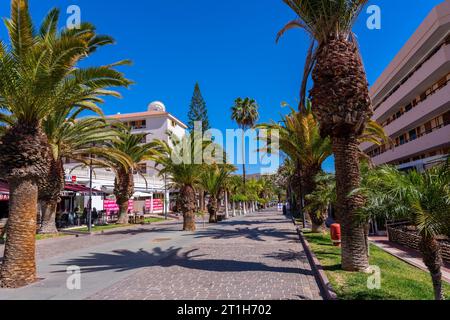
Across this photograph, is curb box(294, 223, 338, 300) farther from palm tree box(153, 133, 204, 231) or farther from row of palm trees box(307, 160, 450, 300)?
palm tree box(153, 133, 204, 231)

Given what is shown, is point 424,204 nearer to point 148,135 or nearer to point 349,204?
point 349,204

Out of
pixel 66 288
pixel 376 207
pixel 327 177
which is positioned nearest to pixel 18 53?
pixel 66 288

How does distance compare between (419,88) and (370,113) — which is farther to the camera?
(419,88)

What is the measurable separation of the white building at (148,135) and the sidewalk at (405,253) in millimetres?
22743

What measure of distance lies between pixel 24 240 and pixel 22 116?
9.93 ft

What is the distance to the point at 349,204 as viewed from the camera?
26.9 feet

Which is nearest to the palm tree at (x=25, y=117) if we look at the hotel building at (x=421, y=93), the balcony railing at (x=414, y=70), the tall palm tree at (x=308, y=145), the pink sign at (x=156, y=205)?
the tall palm tree at (x=308, y=145)

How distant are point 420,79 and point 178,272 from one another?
30034 mm

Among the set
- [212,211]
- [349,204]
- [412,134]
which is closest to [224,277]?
[349,204]

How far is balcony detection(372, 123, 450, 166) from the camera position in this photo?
2665cm

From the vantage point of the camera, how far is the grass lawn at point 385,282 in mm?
6312

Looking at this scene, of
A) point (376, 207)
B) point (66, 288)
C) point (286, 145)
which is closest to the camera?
point (376, 207)

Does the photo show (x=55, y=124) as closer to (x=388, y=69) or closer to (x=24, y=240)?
(x=24, y=240)

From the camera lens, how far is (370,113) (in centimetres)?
841
